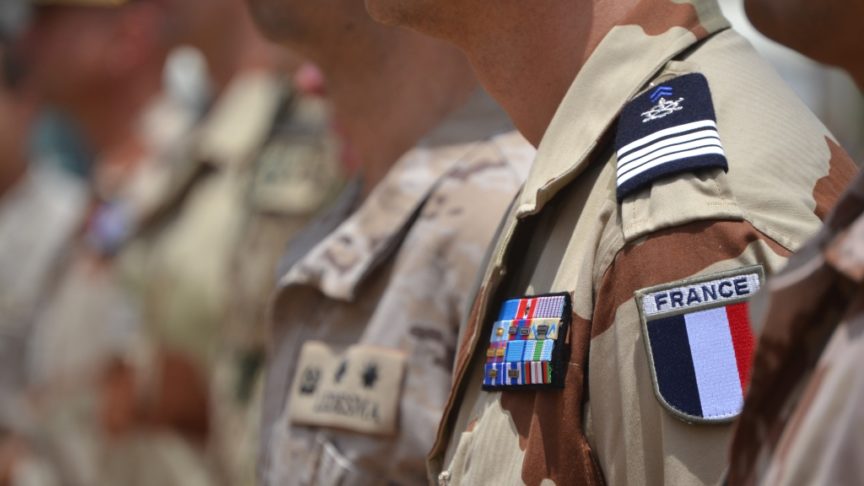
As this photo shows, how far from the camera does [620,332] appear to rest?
5.32ft

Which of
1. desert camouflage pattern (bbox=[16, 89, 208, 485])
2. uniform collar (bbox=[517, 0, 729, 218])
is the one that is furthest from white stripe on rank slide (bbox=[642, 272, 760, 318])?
desert camouflage pattern (bbox=[16, 89, 208, 485])

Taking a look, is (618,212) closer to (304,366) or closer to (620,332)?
(620,332)

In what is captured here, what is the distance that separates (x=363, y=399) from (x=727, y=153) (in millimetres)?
1146


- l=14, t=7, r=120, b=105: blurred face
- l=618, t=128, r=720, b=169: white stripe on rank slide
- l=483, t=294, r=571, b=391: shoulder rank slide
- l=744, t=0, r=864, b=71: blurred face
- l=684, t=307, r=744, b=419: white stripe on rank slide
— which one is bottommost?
l=684, t=307, r=744, b=419: white stripe on rank slide

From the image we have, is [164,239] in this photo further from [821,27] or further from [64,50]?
[821,27]

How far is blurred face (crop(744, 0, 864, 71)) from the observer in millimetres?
2158

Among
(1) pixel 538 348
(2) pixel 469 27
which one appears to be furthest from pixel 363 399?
(1) pixel 538 348

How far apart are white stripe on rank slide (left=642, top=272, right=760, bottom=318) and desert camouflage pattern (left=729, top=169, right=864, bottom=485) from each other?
0.41m

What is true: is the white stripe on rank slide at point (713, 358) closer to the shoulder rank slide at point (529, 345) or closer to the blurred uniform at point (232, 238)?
the shoulder rank slide at point (529, 345)

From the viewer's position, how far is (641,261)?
1613 millimetres

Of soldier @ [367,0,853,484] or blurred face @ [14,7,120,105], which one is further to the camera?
blurred face @ [14,7,120,105]

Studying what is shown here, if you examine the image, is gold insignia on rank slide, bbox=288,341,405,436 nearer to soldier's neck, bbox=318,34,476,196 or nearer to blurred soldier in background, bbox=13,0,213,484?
soldier's neck, bbox=318,34,476,196

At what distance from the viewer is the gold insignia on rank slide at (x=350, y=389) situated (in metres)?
2.62

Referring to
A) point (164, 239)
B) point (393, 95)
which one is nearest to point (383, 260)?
point (393, 95)
